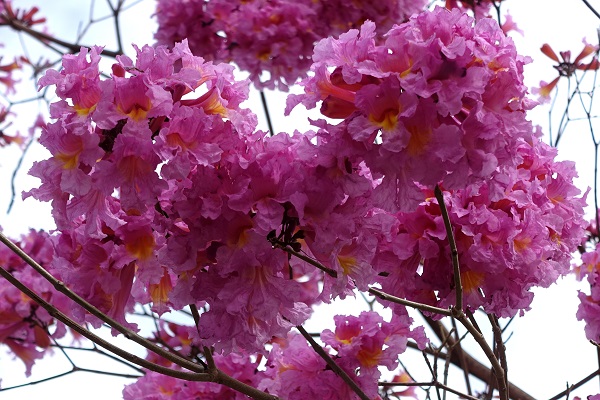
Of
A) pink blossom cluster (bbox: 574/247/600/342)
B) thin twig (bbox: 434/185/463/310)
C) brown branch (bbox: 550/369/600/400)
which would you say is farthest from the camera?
pink blossom cluster (bbox: 574/247/600/342)

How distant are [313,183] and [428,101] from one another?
0.25m

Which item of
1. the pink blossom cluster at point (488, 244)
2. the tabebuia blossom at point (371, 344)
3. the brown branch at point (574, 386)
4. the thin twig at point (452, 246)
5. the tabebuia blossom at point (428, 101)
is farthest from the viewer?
the brown branch at point (574, 386)

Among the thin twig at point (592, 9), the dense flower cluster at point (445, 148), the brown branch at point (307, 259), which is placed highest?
the thin twig at point (592, 9)

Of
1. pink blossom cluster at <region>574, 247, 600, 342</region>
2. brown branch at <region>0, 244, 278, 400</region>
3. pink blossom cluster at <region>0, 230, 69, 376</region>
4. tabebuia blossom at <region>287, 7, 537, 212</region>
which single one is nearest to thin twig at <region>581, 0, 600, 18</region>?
pink blossom cluster at <region>574, 247, 600, 342</region>

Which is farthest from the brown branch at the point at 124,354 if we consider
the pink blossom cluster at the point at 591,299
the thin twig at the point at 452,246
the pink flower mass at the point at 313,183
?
the pink blossom cluster at the point at 591,299

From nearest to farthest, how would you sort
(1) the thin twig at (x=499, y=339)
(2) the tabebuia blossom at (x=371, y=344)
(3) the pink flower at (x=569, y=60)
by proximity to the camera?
(1) the thin twig at (x=499, y=339) < (2) the tabebuia blossom at (x=371, y=344) < (3) the pink flower at (x=569, y=60)

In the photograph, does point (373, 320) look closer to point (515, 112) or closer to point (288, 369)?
point (288, 369)

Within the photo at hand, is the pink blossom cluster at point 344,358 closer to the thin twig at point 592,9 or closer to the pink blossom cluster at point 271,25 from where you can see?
the thin twig at point 592,9

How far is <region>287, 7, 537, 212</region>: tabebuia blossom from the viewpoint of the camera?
4.07 ft

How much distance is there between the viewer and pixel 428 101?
124cm

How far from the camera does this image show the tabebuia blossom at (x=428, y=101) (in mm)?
1239

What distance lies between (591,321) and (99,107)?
152 centimetres

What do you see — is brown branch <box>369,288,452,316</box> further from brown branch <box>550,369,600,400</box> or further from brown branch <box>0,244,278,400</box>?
brown branch <box>550,369,600,400</box>

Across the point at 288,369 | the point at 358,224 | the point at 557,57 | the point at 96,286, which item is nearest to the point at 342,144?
the point at 358,224
